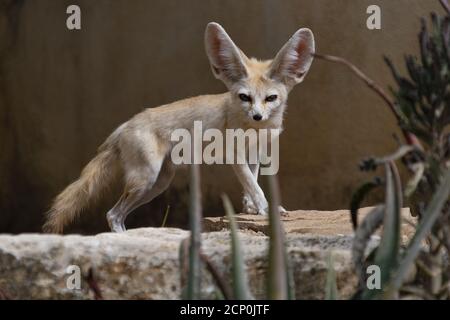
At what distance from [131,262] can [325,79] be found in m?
6.01

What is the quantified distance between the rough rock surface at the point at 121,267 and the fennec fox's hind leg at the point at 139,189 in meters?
3.59

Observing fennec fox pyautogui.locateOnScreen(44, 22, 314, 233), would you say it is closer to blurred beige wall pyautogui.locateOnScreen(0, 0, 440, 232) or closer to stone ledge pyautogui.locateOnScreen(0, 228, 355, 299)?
blurred beige wall pyautogui.locateOnScreen(0, 0, 440, 232)

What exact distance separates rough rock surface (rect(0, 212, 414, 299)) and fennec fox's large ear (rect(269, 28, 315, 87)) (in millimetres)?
3736

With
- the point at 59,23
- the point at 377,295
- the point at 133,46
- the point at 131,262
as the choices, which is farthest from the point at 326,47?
the point at 377,295

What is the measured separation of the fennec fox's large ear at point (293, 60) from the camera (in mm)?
6926

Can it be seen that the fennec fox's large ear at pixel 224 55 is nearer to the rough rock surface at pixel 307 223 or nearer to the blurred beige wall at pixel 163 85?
the rough rock surface at pixel 307 223

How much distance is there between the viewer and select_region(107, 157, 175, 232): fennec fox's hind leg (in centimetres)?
702

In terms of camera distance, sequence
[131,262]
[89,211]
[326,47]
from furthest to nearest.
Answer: [89,211]
[326,47]
[131,262]

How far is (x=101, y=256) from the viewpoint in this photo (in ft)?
10.9

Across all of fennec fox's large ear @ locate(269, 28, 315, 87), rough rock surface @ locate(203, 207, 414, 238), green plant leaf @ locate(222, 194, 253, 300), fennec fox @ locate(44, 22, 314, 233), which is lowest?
rough rock surface @ locate(203, 207, 414, 238)

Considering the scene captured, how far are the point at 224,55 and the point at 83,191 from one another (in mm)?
1548

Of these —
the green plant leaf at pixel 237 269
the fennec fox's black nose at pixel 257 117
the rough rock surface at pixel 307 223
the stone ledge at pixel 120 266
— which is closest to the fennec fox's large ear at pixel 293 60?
the fennec fox's black nose at pixel 257 117

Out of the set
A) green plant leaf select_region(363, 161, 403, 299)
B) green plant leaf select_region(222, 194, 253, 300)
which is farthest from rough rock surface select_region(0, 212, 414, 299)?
green plant leaf select_region(222, 194, 253, 300)
